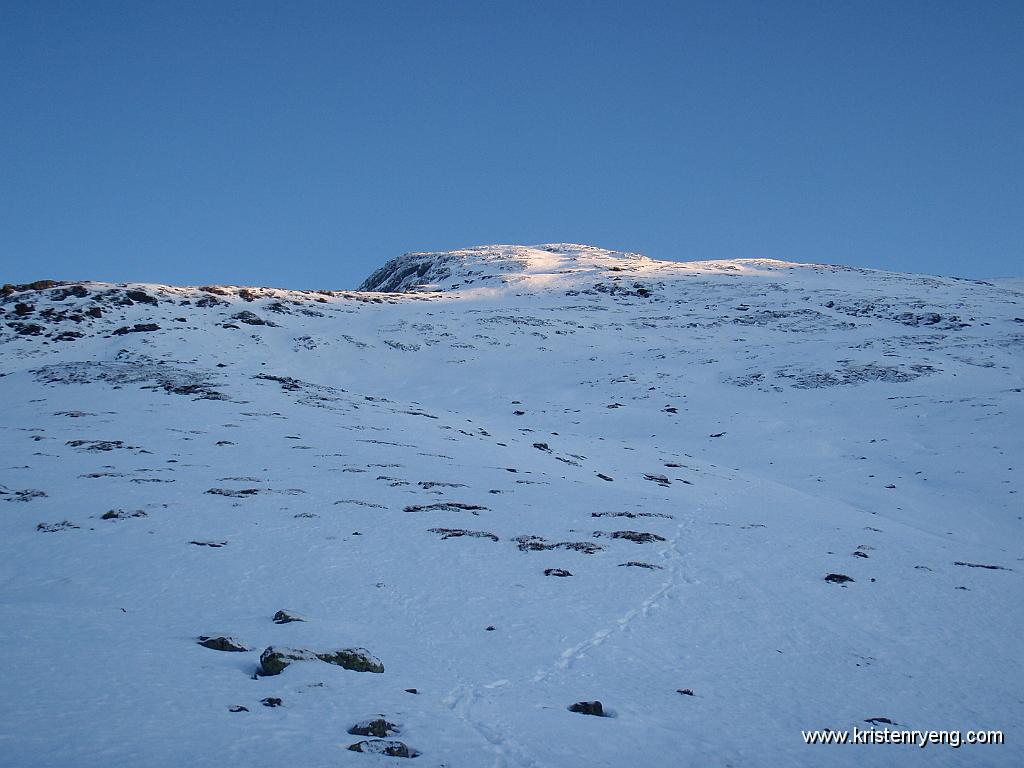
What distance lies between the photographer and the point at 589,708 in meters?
6.55

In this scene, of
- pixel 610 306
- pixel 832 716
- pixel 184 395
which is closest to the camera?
pixel 832 716

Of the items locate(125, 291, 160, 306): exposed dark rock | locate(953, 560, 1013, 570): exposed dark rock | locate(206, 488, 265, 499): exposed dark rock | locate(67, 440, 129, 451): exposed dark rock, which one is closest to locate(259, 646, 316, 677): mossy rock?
locate(206, 488, 265, 499): exposed dark rock

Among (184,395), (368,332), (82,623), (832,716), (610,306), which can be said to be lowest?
(832,716)

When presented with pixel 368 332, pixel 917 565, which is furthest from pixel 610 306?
pixel 917 565

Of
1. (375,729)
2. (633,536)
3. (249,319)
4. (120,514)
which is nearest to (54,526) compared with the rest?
(120,514)

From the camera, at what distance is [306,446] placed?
20.6m

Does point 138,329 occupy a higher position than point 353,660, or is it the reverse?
point 138,329

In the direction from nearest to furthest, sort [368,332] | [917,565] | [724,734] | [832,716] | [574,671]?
1. [724,734]
2. [832,716]
3. [574,671]
4. [917,565]
5. [368,332]

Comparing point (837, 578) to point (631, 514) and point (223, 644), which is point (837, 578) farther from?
point (223, 644)

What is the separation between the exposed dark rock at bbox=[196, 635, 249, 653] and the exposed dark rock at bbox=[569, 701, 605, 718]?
3.64m

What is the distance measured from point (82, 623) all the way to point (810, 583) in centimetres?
1093

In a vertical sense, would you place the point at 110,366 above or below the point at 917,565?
above

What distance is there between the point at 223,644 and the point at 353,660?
1489 mm

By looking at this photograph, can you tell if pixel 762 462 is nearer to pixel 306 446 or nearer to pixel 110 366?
pixel 306 446
